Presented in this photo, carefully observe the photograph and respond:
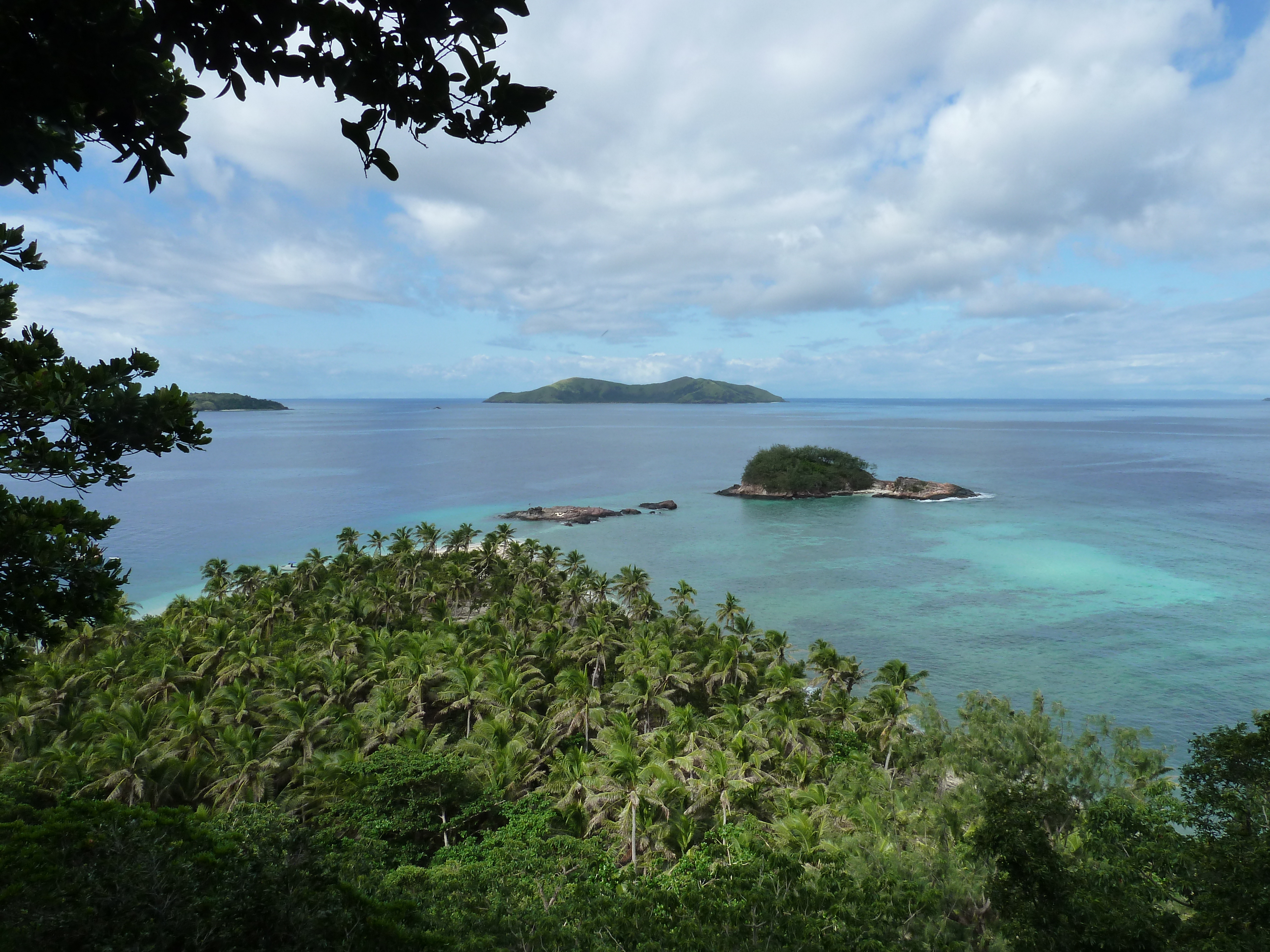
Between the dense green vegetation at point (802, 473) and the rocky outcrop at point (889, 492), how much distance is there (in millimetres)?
486

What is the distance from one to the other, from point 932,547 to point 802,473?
33.7 meters

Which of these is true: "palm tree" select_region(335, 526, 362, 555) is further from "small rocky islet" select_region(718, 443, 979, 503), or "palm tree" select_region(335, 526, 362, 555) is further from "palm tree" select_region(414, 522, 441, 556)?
"small rocky islet" select_region(718, 443, 979, 503)

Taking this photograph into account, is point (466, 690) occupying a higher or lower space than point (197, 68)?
A: lower

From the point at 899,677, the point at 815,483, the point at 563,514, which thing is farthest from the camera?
the point at 815,483

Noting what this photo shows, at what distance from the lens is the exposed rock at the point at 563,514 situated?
286ft

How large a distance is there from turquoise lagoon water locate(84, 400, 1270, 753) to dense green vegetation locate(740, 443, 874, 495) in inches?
211

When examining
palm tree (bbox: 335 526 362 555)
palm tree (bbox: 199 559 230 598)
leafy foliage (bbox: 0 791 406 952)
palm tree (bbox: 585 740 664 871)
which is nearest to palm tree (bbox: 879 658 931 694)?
palm tree (bbox: 585 740 664 871)

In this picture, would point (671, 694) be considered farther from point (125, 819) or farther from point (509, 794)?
point (125, 819)

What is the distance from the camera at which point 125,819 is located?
17.5m

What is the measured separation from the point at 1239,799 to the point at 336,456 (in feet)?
548

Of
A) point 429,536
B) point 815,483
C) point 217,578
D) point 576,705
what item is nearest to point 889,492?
point 815,483

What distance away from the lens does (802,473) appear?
107m

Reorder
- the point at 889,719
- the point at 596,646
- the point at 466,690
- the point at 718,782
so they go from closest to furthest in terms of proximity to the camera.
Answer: the point at 718,782, the point at 889,719, the point at 466,690, the point at 596,646

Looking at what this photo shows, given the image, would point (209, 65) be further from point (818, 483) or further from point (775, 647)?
point (818, 483)
